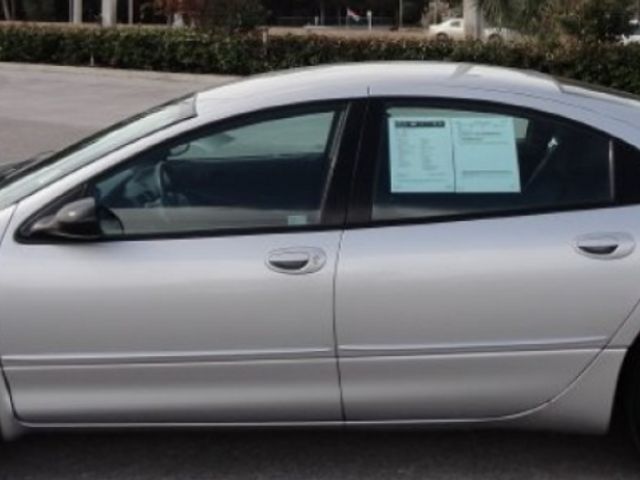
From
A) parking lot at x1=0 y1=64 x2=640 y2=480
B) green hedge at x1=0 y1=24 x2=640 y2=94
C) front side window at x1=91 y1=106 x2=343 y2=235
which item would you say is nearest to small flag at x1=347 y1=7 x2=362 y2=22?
green hedge at x1=0 y1=24 x2=640 y2=94

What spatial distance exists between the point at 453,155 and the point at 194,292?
3.20ft

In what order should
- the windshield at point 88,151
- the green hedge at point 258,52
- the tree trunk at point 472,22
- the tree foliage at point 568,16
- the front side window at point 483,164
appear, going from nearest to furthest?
the front side window at point 483,164, the windshield at point 88,151, the green hedge at point 258,52, the tree foliage at point 568,16, the tree trunk at point 472,22

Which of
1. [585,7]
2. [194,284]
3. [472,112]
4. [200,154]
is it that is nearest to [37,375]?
[194,284]

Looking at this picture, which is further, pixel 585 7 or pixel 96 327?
pixel 585 7

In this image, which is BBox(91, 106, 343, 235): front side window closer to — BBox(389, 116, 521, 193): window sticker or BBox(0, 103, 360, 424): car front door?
BBox(0, 103, 360, 424): car front door

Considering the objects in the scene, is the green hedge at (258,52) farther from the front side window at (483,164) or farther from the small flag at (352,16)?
the small flag at (352,16)

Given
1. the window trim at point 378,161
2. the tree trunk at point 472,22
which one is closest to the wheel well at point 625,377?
the window trim at point 378,161

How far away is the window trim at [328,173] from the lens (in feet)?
11.4

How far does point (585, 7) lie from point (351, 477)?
13.8 meters

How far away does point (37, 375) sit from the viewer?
3514 millimetres

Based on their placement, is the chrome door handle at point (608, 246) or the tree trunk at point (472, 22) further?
the tree trunk at point (472, 22)

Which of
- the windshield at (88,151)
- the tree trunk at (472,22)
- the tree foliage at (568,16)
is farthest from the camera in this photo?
the tree trunk at (472,22)

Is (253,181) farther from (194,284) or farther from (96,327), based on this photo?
(96,327)

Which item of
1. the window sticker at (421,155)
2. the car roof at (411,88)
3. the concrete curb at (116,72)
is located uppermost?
the car roof at (411,88)
